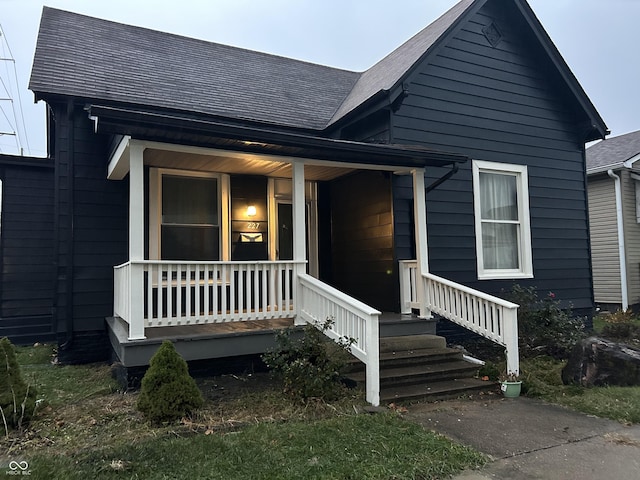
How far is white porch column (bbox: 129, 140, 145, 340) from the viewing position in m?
4.88

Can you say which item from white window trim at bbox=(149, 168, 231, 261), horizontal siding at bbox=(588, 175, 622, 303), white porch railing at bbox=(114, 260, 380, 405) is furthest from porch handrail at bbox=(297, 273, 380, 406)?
horizontal siding at bbox=(588, 175, 622, 303)

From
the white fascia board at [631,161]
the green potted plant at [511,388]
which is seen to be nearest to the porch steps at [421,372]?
the green potted plant at [511,388]

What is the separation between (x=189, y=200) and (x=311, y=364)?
3.87 metres

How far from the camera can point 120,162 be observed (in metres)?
5.97

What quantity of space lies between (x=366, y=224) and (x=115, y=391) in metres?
4.47

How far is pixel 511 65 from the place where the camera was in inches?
348

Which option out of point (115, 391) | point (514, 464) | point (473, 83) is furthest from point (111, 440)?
point (473, 83)

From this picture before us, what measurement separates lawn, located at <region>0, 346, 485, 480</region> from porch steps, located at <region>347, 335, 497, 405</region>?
495 millimetres

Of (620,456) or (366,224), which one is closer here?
(620,456)

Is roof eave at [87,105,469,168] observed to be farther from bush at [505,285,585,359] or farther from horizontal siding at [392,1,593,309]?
bush at [505,285,585,359]

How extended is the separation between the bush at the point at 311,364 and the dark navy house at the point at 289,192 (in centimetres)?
29

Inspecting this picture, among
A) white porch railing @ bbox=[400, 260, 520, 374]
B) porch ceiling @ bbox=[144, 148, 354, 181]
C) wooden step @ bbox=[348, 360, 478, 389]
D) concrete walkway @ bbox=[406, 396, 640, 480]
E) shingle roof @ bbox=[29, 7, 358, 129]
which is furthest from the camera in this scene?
shingle roof @ bbox=[29, 7, 358, 129]

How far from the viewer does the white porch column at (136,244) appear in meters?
4.88

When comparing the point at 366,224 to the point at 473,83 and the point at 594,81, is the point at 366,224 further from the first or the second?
the point at 594,81
